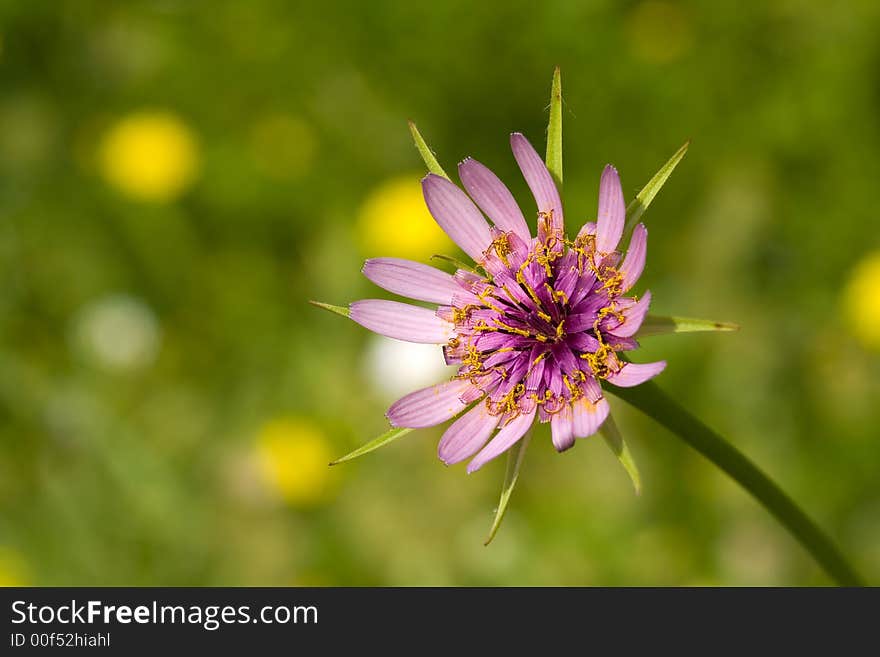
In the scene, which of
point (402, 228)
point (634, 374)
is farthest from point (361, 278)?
point (634, 374)

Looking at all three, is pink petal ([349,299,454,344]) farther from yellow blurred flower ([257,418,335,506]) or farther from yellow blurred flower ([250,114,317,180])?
yellow blurred flower ([250,114,317,180])

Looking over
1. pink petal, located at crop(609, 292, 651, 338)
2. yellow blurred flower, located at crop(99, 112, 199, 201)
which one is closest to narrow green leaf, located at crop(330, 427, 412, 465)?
pink petal, located at crop(609, 292, 651, 338)

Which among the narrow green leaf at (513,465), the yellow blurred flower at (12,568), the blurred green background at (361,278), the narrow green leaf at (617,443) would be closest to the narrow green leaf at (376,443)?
the narrow green leaf at (513,465)

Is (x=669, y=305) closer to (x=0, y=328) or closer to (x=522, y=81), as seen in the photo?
(x=522, y=81)

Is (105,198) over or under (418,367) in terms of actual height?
over

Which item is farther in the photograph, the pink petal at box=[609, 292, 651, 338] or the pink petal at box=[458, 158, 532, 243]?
the pink petal at box=[458, 158, 532, 243]
